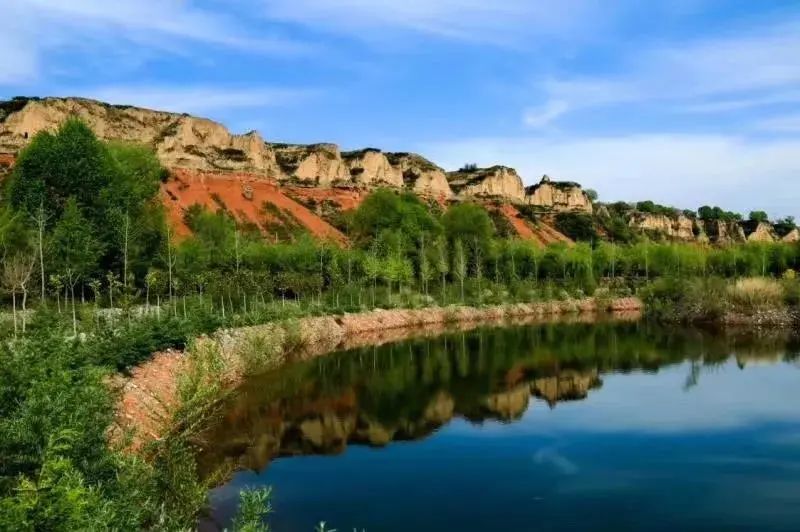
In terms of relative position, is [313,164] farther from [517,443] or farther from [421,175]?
[517,443]

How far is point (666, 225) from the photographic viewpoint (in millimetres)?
163375

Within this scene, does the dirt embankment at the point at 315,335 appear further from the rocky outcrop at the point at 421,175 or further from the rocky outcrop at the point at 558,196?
the rocky outcrop at the point at 558,196

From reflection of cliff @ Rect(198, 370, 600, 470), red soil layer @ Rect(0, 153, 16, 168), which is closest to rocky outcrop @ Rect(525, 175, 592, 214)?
red soil layer @ Rect(0, 153, 16, 168)

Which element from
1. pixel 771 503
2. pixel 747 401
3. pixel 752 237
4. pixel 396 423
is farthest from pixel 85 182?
pixel 752 237

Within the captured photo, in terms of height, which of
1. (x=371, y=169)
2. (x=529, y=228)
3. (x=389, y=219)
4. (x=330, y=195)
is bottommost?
(x=389, y=219)

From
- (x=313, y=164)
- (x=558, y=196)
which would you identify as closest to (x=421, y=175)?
(x=313, y=164)

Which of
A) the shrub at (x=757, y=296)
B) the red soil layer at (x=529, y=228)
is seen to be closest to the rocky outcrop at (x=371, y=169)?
the red soil layer at (x=529, y=228)

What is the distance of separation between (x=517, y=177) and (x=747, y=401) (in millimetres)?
143174

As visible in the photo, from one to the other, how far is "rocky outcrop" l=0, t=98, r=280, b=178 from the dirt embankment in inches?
1836

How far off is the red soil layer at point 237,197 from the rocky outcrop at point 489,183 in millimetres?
54562

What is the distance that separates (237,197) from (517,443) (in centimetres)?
8662

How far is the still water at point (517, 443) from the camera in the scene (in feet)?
47.3

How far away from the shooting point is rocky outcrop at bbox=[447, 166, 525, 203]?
155 metres

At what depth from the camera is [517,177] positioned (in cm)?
16588
